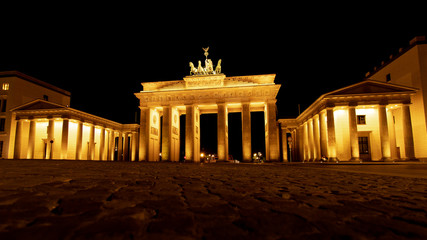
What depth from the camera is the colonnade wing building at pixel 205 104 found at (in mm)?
37469

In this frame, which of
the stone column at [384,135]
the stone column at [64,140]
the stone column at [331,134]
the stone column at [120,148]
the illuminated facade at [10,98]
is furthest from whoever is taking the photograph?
the stone column at [120,148]

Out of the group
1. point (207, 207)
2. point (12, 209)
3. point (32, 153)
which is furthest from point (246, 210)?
point (32, 153)

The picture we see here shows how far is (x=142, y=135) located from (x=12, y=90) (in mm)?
25320

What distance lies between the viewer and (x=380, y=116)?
32.2 m

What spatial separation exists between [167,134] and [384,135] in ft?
96.4

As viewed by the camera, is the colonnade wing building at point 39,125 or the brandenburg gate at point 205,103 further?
the colonnade wing building at point 39,125

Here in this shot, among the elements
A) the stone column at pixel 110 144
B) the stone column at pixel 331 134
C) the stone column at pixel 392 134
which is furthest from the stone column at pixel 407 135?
the stone column at pixel 110 144

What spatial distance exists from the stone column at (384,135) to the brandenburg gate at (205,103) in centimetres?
1282

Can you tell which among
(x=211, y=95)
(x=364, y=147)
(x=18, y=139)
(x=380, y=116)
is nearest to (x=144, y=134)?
(x=211, y=95)

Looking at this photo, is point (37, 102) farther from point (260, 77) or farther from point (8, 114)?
point (260, 77)

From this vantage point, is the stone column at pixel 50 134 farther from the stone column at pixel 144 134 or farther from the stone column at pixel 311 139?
the stone column at pixel 311 139

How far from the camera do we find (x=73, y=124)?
46.0 metres

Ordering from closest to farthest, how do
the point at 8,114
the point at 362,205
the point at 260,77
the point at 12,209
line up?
1. the point at 12,209
2. the point at 362,205
3. the point at 260,77
4. the point at 8,114

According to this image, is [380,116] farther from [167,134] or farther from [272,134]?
[167,134]
